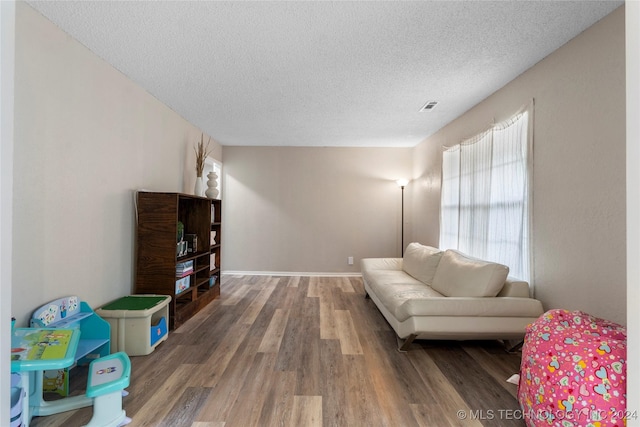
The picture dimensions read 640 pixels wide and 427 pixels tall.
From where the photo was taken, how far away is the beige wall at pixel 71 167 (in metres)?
1.68

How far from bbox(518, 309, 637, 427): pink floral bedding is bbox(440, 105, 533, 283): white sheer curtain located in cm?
105

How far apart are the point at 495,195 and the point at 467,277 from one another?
0.91m

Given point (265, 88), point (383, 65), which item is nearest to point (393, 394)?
point (383, 65)

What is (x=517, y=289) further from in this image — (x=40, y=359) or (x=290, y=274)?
(x=290, y=274)

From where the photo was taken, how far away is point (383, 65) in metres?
2.25

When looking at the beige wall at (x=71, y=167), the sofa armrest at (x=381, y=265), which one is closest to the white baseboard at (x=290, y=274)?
the sofa armrest at (x=381, y=265)

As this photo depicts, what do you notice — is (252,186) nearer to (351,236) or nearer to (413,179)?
(351,236)

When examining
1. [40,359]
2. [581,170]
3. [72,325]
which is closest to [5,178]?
[40,359]

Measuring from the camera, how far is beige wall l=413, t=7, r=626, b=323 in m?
1.61

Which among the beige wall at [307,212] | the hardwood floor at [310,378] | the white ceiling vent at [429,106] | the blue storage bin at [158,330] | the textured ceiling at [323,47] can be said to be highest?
the white ceiling vent at [429,106]

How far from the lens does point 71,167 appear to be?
2.01 meters

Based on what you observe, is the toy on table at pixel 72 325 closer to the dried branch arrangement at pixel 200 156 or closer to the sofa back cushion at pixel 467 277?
the dried branch arrangement at pixel 200 156

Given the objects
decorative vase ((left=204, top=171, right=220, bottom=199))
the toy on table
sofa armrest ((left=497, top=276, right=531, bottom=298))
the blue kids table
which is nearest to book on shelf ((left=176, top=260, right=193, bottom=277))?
the toy on table

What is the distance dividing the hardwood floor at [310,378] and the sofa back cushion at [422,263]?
73 centimetres
